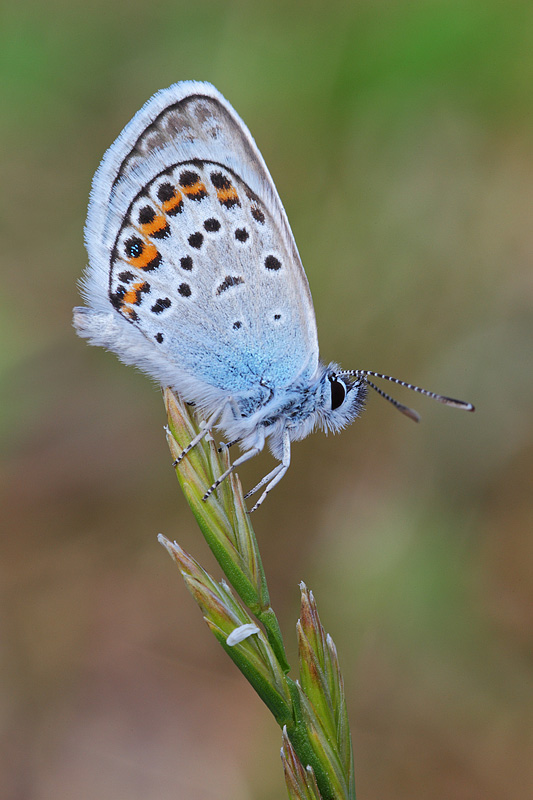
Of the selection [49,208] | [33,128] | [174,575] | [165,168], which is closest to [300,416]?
[165,168]

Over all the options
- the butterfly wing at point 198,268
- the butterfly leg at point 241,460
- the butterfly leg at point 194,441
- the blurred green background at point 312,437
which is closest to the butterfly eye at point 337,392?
the butterfly wing at point 198,268

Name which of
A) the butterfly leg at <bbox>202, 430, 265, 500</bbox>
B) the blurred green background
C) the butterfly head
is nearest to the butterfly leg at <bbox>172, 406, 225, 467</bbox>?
the butterfly leg at <bbox>202, 430, 265, 500</bbox>

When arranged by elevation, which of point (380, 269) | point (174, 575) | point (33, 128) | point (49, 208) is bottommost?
point (174, 575)

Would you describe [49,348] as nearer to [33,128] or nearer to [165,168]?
[33,128]

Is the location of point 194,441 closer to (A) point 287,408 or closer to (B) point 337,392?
(A) point 287,408

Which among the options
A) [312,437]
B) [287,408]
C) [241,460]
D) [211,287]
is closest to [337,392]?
[287,408]

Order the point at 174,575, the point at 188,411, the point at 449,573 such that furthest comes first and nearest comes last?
1. the point at 174,575
2. the point at 449,573
3. the point at 188,411
